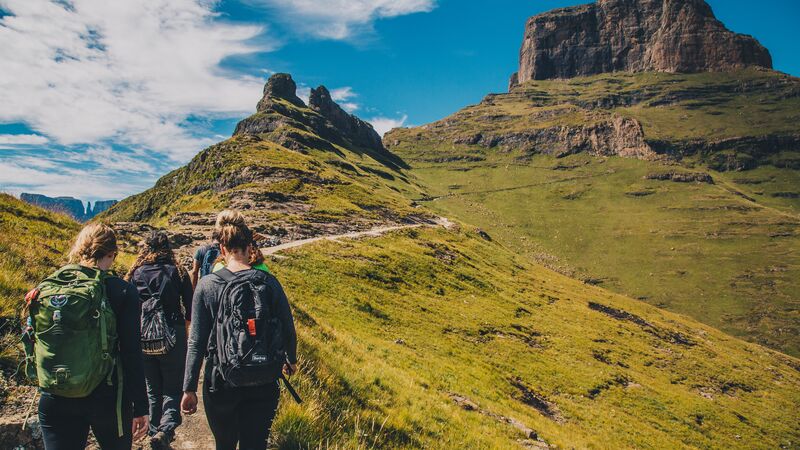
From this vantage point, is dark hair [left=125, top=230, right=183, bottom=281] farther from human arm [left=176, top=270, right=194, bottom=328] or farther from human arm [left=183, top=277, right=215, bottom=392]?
human arm [left=183, top=277, right=215, bottom=392]

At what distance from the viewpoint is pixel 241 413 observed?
471 cm

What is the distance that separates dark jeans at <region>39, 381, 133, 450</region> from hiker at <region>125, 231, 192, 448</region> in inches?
76.4

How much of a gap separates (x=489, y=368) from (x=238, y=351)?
86.8ft

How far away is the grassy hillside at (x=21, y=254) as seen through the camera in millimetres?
7734

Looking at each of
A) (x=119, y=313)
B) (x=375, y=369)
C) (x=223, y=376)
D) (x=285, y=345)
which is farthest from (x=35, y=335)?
(x=375, y=369)

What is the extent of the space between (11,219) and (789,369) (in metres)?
98.8

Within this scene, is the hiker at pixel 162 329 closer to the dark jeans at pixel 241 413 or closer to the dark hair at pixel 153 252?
the dark hair at pixel 153 252

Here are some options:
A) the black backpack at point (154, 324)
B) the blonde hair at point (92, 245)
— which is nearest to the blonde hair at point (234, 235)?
the blonde hair at point (92, 245)

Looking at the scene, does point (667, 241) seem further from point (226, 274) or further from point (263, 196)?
point (226, 274)

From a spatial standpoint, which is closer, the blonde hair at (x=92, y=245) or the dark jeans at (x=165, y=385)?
the blonde hair at (x=92, y=245)

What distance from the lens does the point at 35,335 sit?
4.27 m

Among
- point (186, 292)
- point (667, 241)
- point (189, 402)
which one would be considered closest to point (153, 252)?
point (186, 292)

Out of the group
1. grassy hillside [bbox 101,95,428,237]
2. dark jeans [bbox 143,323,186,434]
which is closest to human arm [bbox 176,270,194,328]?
dark jeans [bbox 143,323,186,434]

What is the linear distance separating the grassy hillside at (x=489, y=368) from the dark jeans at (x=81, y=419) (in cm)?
270
